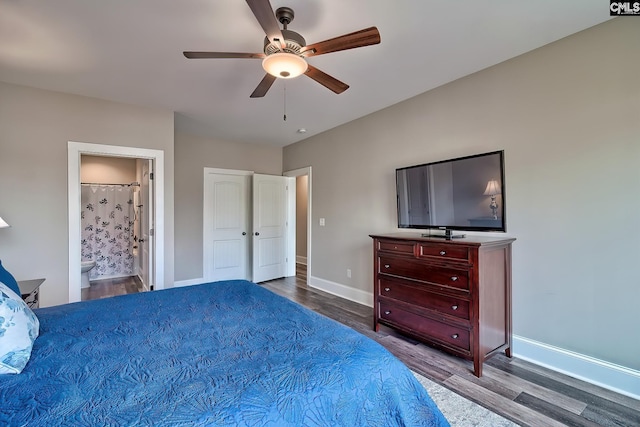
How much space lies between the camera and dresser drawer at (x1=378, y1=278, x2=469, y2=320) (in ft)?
7.92

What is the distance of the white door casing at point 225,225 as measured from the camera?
199 inches

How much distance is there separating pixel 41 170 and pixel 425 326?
4.22m

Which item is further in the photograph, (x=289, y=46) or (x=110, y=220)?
(x=110, y=220)

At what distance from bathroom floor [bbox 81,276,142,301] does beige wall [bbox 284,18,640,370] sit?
16.4 ft

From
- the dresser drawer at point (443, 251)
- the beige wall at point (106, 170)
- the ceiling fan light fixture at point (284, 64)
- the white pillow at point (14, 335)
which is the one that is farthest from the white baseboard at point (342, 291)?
the beige wall at point (106, 170)

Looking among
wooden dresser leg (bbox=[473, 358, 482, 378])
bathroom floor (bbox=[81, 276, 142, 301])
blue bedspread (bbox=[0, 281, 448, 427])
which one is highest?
blue bedspread (bbox=[0, 281, 448, 427])

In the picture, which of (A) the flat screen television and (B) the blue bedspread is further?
(A) the flat screen television

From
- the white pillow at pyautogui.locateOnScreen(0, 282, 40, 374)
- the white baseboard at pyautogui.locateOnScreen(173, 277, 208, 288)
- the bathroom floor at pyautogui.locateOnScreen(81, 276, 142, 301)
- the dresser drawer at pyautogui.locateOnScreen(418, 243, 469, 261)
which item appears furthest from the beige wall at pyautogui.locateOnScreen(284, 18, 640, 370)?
the bathroom floor at pyautogui.locateOnScreen(81, 276, 142, 301)

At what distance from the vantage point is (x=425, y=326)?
2.66 m

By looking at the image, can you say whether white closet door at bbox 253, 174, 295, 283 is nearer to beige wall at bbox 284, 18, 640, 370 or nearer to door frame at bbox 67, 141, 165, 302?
door frame at bbox 67, 141, 165, 302

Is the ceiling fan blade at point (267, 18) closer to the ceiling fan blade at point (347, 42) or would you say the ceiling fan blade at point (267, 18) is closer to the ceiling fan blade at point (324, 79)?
the ceiling fan blade at point (347, 42)

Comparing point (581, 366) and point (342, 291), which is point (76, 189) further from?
point (581, 366)

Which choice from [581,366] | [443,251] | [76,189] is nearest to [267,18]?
[443,251]

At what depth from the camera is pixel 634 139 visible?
6.64ft
